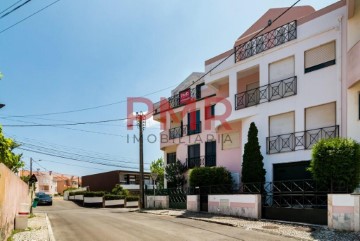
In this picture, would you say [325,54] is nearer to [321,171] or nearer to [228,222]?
[321,171]

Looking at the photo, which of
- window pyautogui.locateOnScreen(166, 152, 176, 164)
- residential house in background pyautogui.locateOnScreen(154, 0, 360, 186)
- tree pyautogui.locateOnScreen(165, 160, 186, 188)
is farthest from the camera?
window pyautogui.locateOnScreen(166, 152, 176, 164)

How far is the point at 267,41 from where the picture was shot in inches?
836

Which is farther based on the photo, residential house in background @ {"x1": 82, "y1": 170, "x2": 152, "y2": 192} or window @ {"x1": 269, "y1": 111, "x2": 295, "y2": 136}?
residential house in background @ {"x1": 82, "y1": 170, "x2": 152, "y2": 192}

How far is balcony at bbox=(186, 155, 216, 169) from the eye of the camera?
27041mm

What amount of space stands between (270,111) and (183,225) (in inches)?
329

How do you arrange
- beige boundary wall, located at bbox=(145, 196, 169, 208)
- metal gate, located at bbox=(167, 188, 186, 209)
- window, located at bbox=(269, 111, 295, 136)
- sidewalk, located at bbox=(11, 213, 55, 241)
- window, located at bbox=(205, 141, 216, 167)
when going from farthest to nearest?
window, located at bbox=(205, 141, 216, 167)
beige boundary wall, located at bbox=(145, 196, 169, 208)
metal gate, located at bbox=(167, 188, 186, 209)
window, located at bbox=(269, 111, 295, 136)
sidewalk, located at bbox=(11, 213, 55, 241)

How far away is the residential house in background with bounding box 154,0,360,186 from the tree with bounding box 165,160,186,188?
2.86 metres

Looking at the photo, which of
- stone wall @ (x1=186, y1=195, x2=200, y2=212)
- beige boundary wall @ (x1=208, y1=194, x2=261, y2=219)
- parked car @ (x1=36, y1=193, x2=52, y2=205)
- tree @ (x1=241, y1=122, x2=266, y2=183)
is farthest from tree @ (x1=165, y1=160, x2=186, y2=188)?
parked car @ (x1=36, y1=193, x2=52, y2=205)

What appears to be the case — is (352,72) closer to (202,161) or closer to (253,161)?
(253,161)

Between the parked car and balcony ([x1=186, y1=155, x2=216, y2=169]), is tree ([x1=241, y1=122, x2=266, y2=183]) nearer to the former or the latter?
balcony ([x1=186, y1=155, x2=216, y2=169])

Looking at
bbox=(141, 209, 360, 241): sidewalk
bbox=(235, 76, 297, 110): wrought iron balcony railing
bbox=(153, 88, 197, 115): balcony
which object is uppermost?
bbox=(153, 88, 197, 115): balcony

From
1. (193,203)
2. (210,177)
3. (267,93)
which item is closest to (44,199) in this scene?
(193,203)

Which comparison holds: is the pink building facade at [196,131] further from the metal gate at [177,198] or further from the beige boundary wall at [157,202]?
the beige boundary wall at [157,202]

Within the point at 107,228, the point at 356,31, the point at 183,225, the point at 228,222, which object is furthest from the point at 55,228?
the point at 356,31
